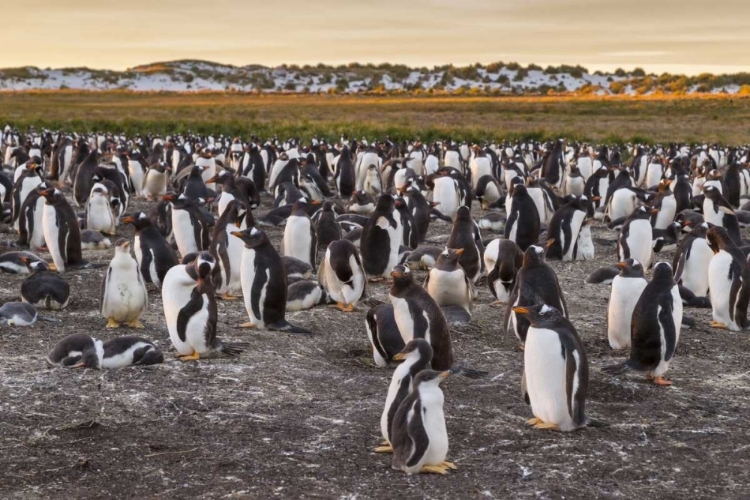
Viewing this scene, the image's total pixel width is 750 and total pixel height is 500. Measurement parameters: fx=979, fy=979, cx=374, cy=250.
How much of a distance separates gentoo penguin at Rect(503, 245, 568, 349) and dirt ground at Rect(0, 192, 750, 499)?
1.04 ft

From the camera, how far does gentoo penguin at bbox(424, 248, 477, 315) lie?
8.45 metres

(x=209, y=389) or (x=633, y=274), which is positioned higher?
(x=633, y=274)

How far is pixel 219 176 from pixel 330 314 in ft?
18.3

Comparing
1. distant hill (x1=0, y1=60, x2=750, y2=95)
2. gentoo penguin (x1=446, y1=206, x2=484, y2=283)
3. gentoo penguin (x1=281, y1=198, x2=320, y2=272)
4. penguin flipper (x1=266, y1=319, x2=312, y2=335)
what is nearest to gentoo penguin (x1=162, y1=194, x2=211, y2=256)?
gentoo penguin (x1=281, y1=198, x2=320, y2=272)

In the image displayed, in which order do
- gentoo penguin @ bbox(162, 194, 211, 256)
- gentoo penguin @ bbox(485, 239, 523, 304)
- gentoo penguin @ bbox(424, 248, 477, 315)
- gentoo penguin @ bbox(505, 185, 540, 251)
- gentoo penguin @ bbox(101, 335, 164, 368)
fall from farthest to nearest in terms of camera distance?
gentoo penguin @ bbox(505, 185, 540, 251) → gentoo penguin @ bbox(162, 194, 211, 256) → gentoo penguin @ bbox(485, 239, 523, 304) → gentoo penguin @ bbox(424, 248, 477, 315) → gentoo penguin @ bbox(101, 335, 164, 368)

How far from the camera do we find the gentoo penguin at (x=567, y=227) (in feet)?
38.8

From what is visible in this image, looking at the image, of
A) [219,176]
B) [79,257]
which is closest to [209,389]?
[79,257]

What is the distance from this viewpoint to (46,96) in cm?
6919

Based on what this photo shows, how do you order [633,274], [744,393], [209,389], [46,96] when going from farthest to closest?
[46,96]
[633,274]
[744,393]
[209,389]

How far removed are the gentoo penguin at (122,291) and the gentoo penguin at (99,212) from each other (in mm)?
5227

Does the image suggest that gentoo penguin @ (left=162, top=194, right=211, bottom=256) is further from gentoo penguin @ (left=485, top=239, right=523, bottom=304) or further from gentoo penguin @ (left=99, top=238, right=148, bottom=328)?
gentoo penguin @ (left=485, top=239, right=523, bottom=304)

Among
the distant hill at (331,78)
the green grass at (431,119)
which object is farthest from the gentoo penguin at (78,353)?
the distant hill at (331,78)

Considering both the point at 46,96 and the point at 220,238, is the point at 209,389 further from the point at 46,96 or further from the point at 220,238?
the point at 46,96

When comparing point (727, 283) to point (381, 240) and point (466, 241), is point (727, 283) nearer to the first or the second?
point (466, 241)
